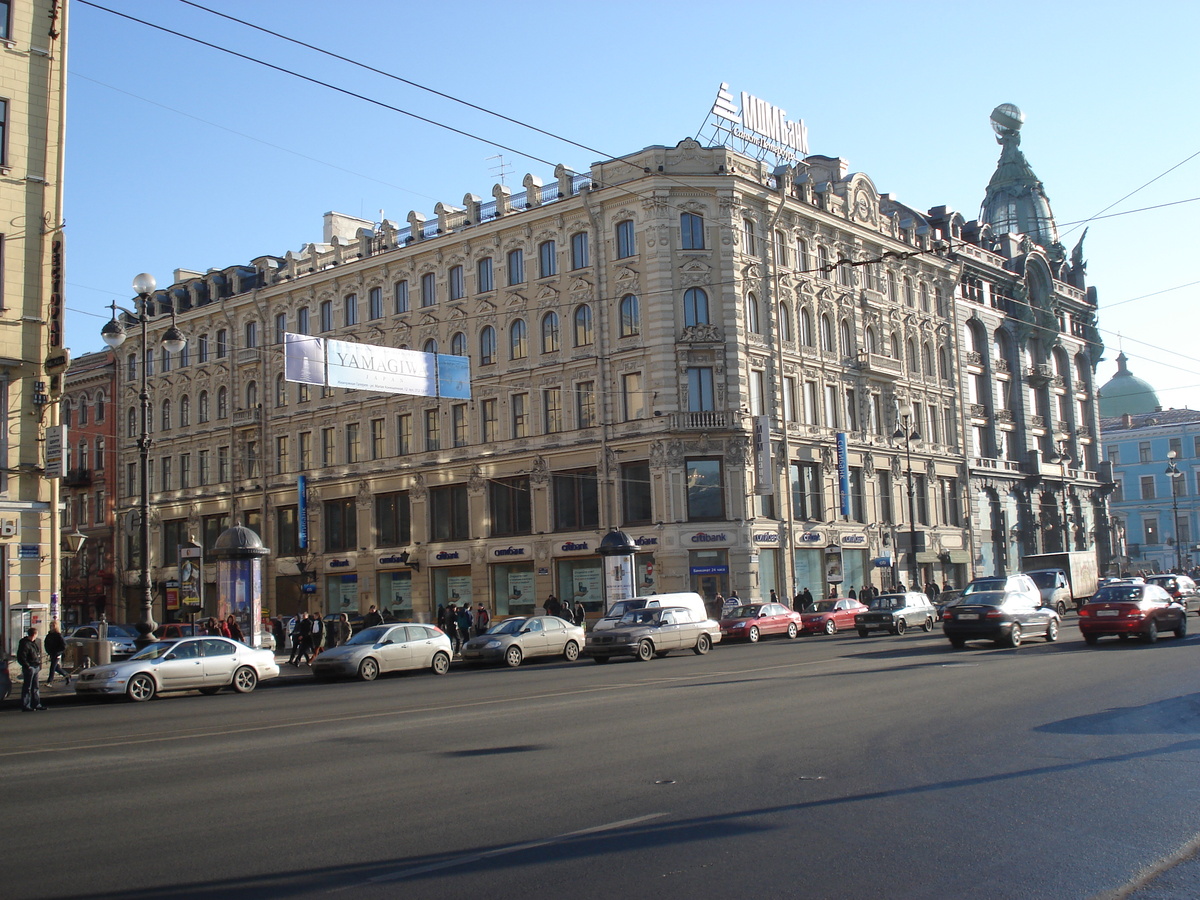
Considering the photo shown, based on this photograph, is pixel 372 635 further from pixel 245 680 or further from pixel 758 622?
pixel 758 622

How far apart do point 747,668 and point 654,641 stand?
668 cm

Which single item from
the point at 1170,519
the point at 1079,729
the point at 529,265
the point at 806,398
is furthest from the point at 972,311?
the point at 1079,729

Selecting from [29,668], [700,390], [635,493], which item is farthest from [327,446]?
[29,668]

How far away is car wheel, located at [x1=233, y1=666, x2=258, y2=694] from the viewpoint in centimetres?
2470

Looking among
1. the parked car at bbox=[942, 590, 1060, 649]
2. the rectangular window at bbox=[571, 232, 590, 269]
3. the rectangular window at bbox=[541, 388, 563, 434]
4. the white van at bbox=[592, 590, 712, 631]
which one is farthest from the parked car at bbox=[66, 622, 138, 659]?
the rectangular window at bbox=[571, 232, 590, 269]

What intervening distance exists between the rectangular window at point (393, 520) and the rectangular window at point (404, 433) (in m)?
2.10

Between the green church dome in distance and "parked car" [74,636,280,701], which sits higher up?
the green church dome in distance

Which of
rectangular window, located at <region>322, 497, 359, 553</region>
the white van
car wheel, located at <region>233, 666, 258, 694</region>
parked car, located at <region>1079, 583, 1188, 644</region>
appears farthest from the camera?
rectangular window, located at <region>322, 497, 359, 553</region>

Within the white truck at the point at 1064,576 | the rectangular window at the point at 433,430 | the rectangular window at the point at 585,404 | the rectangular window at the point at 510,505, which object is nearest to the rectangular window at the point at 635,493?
the rectangular window at the point at 585,404

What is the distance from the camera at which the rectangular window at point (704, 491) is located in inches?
1812

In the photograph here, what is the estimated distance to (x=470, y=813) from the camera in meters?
8.88

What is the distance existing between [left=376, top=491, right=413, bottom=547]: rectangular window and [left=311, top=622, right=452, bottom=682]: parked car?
2459cm

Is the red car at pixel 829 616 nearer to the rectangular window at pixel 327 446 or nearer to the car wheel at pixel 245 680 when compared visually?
the car wheel at pixel 245 680

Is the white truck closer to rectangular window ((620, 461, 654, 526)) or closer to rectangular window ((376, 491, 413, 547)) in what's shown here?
rectangular window ((620, 461, 654, 526))
